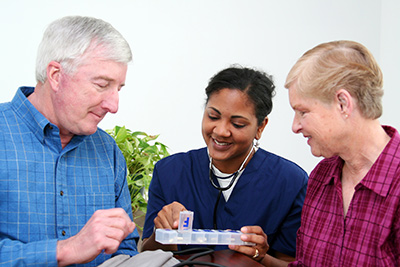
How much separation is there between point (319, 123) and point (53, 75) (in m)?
0.85

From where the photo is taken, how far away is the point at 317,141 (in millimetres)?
1422

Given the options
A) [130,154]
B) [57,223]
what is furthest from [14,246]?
[130,154]

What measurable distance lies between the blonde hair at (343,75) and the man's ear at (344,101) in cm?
1

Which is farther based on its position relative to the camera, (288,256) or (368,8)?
(368,8)

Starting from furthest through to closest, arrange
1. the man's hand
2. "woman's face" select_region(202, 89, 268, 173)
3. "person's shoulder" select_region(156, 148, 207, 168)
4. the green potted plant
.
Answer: the green potted plant
"person's shoulder" select_region(156, 148, 207, 168)
"woman's face" select_region(202, 89, 268, 173)
the man's hand

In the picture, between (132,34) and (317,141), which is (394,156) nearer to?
(317,141)

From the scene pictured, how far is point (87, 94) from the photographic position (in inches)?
57.9

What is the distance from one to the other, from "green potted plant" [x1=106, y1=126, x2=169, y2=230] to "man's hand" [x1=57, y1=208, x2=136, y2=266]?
46.8 inches

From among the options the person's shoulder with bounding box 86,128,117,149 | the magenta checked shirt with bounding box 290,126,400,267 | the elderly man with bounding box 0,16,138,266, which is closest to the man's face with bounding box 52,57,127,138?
the elderly man with bounding box 0,16,138,266

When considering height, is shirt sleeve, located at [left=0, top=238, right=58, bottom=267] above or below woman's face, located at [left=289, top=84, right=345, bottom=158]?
below

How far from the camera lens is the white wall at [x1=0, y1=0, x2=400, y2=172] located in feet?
9.39

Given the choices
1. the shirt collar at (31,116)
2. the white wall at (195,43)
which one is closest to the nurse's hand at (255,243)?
the shirt collar at (31,116)

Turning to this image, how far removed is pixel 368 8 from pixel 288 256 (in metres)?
2.86

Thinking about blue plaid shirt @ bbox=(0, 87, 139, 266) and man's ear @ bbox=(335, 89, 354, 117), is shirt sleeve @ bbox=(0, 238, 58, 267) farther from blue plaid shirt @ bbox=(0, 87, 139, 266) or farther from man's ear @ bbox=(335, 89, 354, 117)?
man's ear @ bbox=(335, 89, 354, 117)
